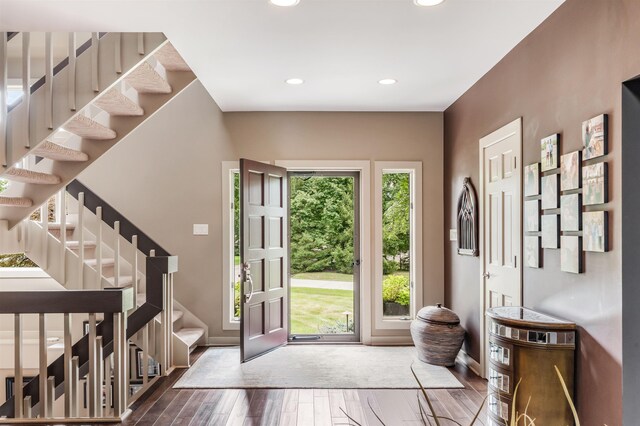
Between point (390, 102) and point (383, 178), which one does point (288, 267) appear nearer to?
point (383, 178)

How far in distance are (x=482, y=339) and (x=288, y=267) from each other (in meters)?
2.26

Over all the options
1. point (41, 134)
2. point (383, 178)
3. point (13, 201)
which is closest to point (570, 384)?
point (383, 178)

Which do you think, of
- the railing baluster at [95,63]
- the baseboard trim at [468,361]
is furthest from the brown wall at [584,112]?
the railing baluster at [95,63]

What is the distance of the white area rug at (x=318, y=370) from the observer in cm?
385

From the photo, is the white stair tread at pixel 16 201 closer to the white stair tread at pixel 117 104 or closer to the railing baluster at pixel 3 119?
the railing baluster at pixel 3 119

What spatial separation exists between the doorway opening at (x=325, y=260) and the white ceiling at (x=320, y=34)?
4.26ft

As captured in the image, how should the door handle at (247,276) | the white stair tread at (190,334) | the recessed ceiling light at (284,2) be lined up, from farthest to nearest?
the white stair tread at (190,334) < the door handle at (247,276) < the recessed ceiling light at (284,2)

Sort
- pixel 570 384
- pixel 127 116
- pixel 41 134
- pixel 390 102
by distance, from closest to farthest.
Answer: pixel 570 384, pixel 41 134, pixel 127 116, pixel 390 102

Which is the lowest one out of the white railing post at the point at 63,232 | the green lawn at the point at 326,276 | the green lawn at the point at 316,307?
the green lawn at the point at 316,307

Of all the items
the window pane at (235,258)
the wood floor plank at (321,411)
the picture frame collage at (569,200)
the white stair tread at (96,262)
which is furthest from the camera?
the window pane at (235,258)

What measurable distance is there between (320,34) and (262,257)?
96.3 inches

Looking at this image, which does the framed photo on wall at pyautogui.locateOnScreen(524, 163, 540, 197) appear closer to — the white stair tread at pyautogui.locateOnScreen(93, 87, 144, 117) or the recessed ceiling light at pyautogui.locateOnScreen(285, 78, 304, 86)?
the recessed ceiling light at pyautogui.locateOnScreen(285, 78, 304, 86)

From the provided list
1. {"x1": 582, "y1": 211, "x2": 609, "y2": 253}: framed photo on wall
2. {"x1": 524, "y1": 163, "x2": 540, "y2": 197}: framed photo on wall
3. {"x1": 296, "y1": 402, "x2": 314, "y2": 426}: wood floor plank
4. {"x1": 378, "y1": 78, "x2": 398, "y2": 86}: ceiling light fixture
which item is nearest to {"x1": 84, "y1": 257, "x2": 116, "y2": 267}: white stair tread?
{"x1": 296, "y1": 402, "x2": 314, "y2": 426}: wood floor plank

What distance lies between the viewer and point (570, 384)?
2.52 meters
